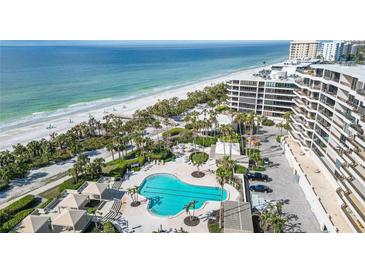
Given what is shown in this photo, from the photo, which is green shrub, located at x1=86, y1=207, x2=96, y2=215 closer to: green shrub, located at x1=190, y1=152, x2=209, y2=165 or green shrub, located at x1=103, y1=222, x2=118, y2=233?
green shrub, located at x1=103, y1=222, x2=118, y2=233

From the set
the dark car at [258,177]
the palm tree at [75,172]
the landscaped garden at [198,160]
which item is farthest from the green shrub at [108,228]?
the dark car at [258,177]

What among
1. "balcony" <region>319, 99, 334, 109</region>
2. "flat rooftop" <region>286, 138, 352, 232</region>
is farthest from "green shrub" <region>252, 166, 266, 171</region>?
"balcony" <region>319, 99, 334, 109</region>

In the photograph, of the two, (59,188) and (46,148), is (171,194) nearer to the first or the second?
(59,188)

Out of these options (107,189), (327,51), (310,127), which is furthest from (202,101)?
(327,51)

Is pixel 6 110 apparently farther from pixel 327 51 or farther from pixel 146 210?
pixel 327 51

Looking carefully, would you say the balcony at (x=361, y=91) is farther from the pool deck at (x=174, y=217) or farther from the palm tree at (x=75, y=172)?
the palm tree at (x=75, y=172)

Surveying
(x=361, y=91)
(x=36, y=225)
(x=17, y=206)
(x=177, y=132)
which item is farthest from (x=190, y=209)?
(x=177, y=132)
